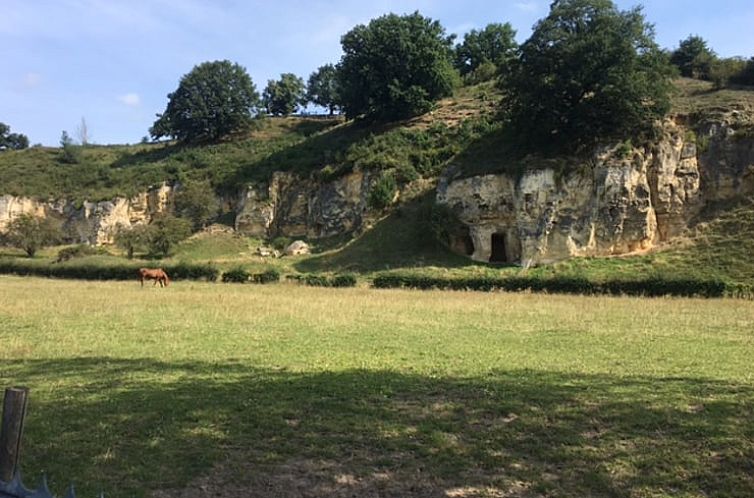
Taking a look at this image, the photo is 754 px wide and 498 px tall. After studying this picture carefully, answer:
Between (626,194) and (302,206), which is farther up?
(302,206)

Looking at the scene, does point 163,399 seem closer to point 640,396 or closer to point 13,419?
point 13,419

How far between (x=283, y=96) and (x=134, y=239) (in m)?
57.5

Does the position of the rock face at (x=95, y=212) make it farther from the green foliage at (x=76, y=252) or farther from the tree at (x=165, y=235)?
the tree at (x=165, y=235)

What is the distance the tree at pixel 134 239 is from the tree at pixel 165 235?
502mm

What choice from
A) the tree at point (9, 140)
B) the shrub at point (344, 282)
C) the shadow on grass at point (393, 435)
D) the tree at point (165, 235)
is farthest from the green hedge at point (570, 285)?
the tree at point (9, 140)

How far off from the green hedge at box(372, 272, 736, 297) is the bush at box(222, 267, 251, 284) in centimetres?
855

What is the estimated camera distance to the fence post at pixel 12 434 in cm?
389

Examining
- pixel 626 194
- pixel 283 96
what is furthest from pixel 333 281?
pixel 283 96

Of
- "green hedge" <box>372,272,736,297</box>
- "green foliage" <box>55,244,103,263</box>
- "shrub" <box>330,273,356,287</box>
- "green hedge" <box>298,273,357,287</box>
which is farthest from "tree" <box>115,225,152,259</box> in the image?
"green hedge" <box>372,272,736,297</box>

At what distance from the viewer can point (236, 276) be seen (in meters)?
40.2

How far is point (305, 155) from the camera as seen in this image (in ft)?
217

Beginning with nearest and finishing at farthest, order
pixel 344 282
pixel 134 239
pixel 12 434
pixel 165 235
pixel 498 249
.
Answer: pixel 12 434
pixel 344 282
pixel 498 249
pixel 165 235
pixel 134 239

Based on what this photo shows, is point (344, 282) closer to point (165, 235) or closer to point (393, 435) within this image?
point (165, 235)

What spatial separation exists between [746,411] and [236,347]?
1008 cm
